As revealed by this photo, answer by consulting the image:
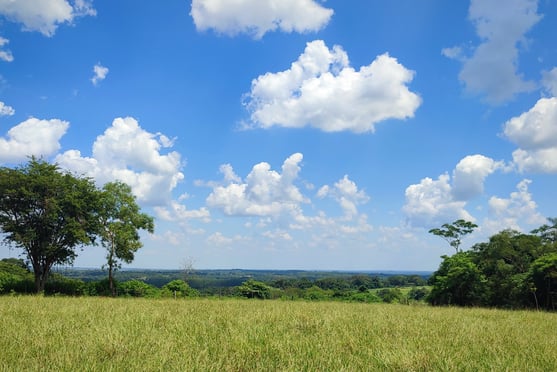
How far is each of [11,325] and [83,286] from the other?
26.4 metres

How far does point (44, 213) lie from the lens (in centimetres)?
3191

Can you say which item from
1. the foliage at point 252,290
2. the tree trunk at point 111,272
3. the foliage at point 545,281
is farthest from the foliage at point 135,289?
the foliage at point 545,281

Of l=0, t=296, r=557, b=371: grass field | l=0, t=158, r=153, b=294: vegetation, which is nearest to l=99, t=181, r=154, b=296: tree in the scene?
l=0, t=158, r=153, b=294: vegetation

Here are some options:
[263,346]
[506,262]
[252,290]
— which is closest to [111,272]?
[252,290]

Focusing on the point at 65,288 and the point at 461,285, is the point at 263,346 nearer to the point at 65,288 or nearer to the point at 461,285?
the point at 65,288

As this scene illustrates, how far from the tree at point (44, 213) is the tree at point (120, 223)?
53.3 inches

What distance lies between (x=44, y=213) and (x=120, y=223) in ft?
21.5

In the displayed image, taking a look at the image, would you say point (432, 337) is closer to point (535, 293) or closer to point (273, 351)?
point (273, 351)

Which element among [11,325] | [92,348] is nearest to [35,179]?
[11,325]

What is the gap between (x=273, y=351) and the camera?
6.63 meters

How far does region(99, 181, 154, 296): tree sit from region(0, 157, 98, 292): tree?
1.35 metres

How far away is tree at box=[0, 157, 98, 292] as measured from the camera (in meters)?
30.8

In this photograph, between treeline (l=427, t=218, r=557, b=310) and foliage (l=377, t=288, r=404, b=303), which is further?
foliage (l=377, t=288, r=404, b=303)

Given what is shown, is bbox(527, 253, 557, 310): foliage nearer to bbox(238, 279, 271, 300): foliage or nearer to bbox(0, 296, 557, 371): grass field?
bbox(0, 296, 557, 371): grass field
